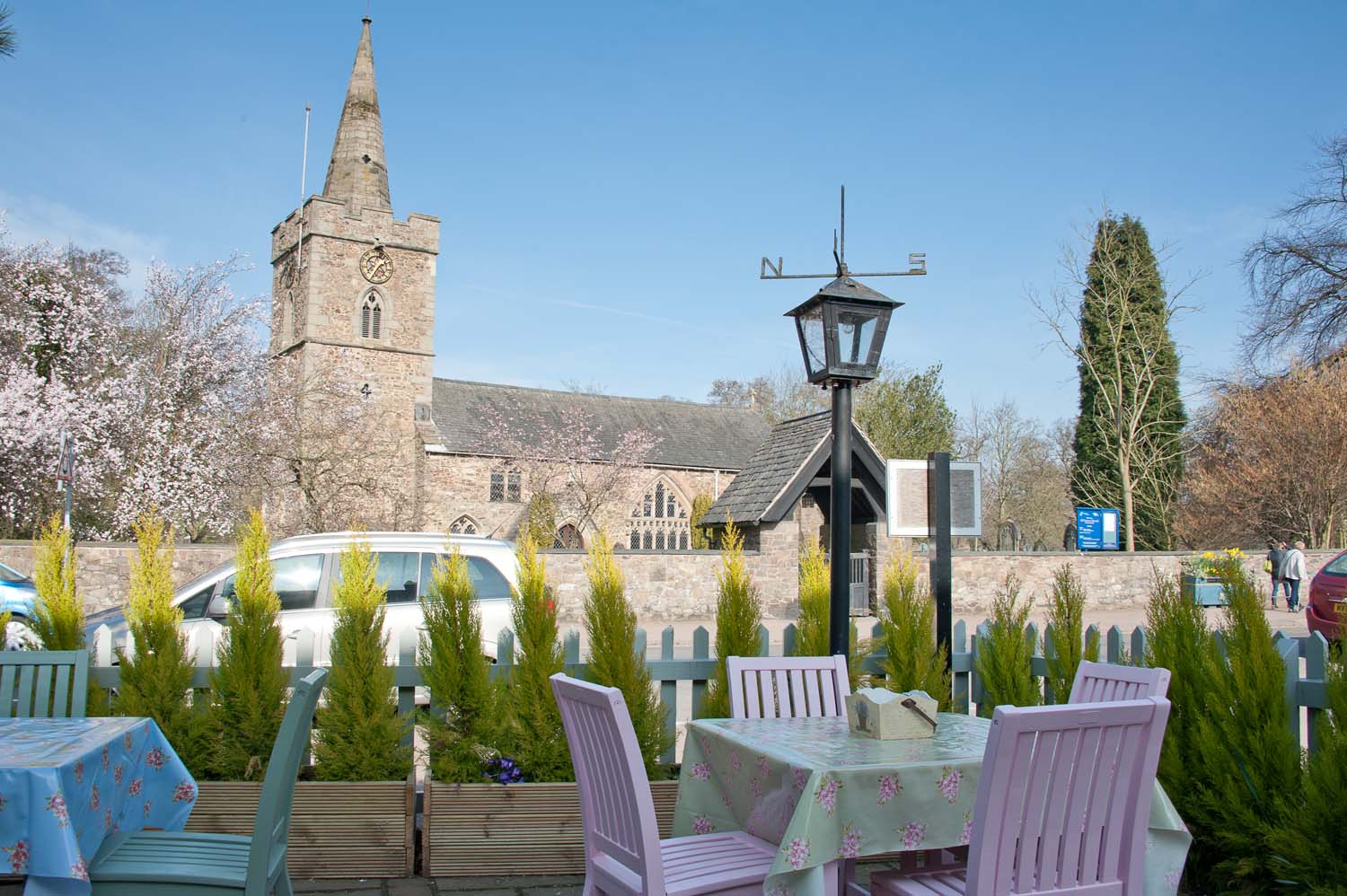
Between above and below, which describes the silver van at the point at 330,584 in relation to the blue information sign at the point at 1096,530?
below

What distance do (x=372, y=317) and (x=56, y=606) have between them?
3305 centimetres

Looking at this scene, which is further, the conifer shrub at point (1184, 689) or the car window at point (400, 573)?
the car window at point (400, 573)

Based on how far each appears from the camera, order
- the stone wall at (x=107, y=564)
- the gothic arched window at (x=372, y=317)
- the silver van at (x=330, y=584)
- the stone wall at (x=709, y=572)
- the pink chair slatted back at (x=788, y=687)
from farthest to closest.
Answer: the gothic arched window at (x=372, y=317) → the stone wall at (x=709, y=572) → the stone wall at (x=107, y=564) → the silver van at (x=330, y=584) → the pink chair slatted back at (x=788, y=687)

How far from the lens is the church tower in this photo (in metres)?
35.3

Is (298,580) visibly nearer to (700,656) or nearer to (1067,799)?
(700,656)

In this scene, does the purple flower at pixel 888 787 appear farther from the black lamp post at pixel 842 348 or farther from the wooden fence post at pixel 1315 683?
the black lamp post at pixel 842 348

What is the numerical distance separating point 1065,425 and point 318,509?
116 feet

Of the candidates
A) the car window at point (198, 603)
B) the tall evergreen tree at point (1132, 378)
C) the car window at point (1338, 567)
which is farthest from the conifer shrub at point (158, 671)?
the tall evergreen tree at point (1132, 378)

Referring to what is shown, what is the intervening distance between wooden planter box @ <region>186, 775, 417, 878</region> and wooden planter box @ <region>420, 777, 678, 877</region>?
0.41 feet

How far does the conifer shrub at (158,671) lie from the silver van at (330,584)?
8.82 feet

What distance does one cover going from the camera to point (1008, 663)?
5617mm

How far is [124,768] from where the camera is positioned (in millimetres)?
3652

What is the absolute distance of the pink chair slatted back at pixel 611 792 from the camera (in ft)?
9.74

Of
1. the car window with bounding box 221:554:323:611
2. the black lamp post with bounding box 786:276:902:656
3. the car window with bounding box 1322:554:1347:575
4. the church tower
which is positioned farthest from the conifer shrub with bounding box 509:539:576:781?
the church tower
